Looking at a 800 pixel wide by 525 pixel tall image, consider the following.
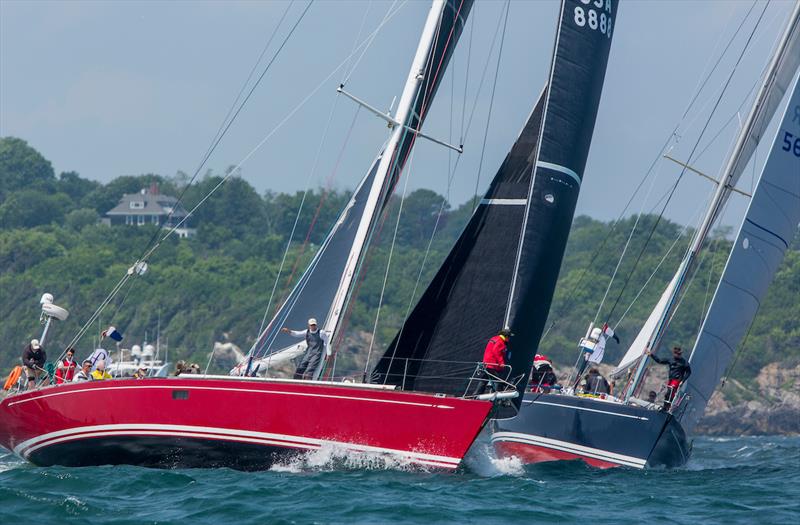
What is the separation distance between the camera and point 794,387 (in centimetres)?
6112

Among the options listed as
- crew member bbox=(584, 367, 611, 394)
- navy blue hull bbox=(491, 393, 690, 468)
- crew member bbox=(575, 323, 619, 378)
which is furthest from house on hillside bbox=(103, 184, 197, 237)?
navy blue hull bbox=(491, 393, 690, 468)

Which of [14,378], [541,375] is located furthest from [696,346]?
[14,378]

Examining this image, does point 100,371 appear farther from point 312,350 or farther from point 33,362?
point 312,350

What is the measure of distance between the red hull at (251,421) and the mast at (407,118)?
1577 mm

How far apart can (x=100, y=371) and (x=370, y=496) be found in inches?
218

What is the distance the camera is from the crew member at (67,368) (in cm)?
1773

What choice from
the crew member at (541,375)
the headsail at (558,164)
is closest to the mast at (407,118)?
the headsail at (558,164)

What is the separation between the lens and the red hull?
14.9m

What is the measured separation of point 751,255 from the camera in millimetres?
20078

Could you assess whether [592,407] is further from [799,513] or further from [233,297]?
[233,297]

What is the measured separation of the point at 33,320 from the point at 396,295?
17780mm

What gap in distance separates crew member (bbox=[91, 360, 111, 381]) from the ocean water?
1398 millimetres

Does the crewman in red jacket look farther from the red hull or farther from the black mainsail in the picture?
the red hull

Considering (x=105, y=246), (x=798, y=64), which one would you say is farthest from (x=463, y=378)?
(x=105, y=246)
